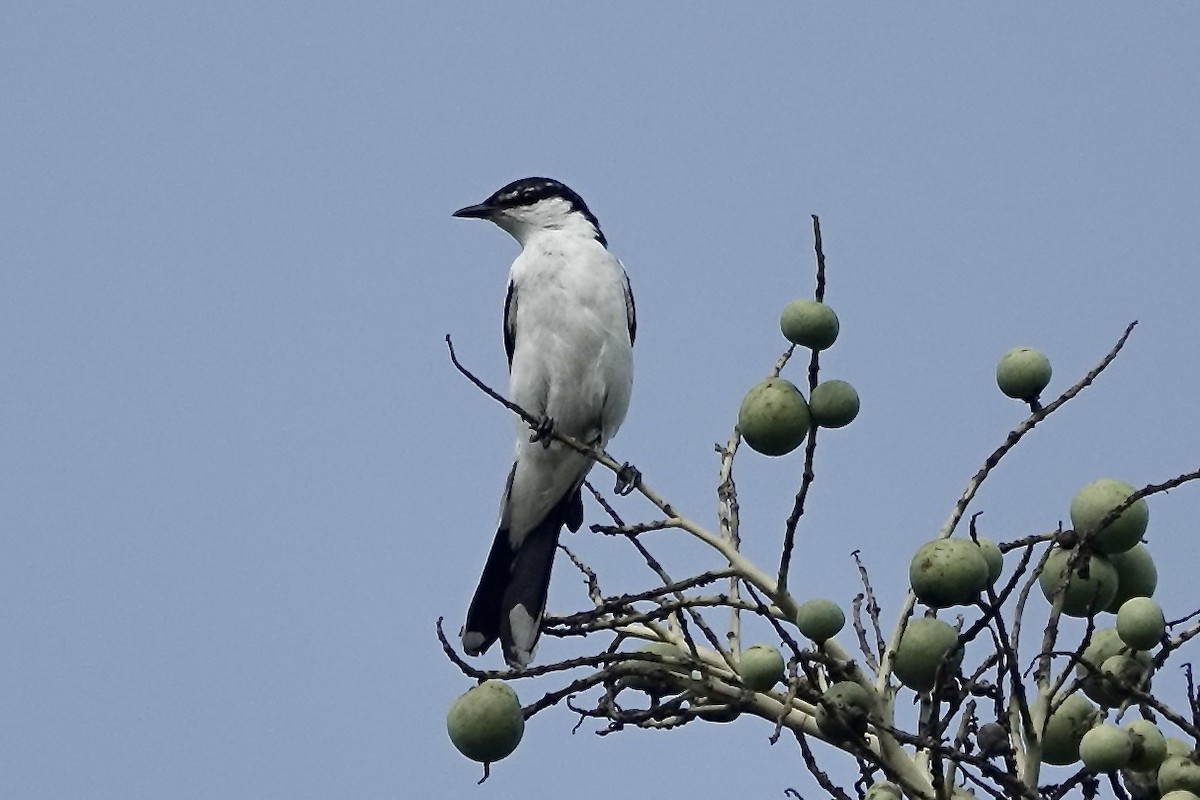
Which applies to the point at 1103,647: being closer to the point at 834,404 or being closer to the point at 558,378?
the point at 834,404

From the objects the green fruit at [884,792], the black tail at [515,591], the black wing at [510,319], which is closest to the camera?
the green fruit at [884,792]

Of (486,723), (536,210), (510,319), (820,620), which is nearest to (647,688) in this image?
(486,723)

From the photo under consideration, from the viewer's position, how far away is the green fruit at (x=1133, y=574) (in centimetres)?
429

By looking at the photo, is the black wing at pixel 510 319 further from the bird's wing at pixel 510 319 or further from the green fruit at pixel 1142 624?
the green fruit at pixel 1142 624

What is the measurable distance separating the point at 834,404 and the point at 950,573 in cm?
66

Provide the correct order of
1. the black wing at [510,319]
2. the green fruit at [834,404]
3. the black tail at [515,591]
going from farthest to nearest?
the black wing at [510,319]
the black tail at [515,591]
the green fruit at [834,404]

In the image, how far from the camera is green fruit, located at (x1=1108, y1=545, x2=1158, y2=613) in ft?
14.1

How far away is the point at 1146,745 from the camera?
3.95 metres

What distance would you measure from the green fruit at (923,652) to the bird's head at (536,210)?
4825 millimetres

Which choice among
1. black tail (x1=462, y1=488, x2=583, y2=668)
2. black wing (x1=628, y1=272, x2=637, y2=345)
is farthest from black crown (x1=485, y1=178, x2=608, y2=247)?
black tail (x1=462, y1=488, x2=583, y2=668)

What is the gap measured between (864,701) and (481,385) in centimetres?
154

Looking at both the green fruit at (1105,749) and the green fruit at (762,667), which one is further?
the green fruit at (762,667)

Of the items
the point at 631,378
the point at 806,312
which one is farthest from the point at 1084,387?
the point at 631,378

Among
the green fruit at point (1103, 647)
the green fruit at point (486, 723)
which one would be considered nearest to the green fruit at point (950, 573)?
the green fruit at point (1103, 647)
